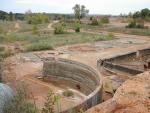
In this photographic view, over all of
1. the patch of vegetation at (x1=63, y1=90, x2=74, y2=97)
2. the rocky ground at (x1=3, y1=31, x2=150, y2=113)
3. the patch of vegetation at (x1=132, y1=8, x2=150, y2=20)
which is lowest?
the patch of vegetation at (x1=63, y1=90, x2=74, y2=97)

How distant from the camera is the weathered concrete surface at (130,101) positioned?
6.83 metres

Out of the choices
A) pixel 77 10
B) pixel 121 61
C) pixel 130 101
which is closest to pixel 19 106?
pixel 130 101

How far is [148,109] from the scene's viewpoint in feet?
22.0

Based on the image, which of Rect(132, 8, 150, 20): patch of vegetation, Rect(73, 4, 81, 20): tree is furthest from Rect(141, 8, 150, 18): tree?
Rect(73, 4, 81, 20): tree

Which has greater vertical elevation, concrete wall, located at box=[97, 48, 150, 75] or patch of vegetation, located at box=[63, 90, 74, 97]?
concrete wall, located at box=[97, 48, 150, 75]

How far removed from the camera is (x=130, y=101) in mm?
7367

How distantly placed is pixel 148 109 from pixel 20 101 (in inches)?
124

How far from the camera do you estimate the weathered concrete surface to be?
683cm

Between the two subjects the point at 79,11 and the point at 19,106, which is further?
the point at 79,11

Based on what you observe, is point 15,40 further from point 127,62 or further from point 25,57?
point 127,62

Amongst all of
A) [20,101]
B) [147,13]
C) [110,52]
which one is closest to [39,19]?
[147,13]

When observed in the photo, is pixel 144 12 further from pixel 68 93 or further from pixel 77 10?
pixel 68 93

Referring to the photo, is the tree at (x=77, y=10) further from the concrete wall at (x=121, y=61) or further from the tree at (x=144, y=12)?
the concrete wall at (x=121, y=61)

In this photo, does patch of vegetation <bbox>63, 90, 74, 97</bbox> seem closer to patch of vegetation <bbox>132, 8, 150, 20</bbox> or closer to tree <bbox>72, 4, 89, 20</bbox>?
patch of vegetation <bbox>132, 8, 150, 20</bbox>
